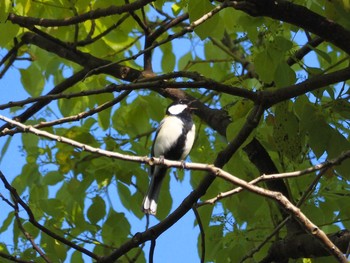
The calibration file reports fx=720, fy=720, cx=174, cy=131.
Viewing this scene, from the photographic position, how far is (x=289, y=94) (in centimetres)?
271

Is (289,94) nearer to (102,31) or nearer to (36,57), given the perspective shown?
(102,31)

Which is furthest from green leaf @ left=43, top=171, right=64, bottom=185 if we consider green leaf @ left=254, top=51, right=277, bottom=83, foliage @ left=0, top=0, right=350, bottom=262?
green leaf @ left=254, top=51, right=277, bottom=83

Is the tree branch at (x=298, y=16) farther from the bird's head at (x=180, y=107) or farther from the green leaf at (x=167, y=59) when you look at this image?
the green leaf at (x=167, y=59)

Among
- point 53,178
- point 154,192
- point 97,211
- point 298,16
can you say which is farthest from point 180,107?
point 298,16

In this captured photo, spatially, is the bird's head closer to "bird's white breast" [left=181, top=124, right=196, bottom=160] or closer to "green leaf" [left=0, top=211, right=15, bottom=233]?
"bird's white breast" [left=181, top=124, right=196, bottom=160]

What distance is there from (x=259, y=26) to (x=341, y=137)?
2.33 ft

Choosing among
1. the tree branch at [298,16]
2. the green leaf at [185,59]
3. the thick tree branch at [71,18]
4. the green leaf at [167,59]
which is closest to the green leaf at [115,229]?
the thick tree branch at [71,18]

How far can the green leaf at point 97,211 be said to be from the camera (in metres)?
3.70

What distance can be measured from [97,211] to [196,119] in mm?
963

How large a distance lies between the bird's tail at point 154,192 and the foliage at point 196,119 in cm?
14

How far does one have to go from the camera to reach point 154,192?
11.9 feet

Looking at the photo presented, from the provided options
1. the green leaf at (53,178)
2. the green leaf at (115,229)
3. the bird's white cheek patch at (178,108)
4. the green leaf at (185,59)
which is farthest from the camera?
the green leaf at (185,59)

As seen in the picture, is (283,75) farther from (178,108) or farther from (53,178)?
(53,178)

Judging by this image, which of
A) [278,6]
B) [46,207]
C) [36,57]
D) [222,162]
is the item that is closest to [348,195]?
[222,162]
